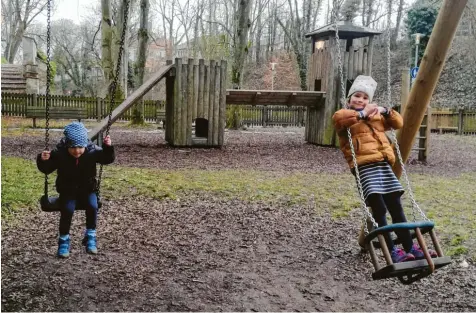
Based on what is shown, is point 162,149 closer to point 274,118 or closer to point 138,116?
point 138,116

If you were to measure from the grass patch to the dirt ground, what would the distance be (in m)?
0.44

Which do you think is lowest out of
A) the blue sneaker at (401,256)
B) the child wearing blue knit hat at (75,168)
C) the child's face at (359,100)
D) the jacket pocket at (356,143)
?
the blue sneaker at (401,256)

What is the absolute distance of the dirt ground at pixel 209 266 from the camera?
3699 mm

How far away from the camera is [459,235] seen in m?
5.45

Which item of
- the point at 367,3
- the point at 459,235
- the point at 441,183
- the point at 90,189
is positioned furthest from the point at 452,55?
the point at 90,189

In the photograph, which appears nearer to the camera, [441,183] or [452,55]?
[441,183]

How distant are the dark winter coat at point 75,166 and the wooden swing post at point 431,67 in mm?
2686

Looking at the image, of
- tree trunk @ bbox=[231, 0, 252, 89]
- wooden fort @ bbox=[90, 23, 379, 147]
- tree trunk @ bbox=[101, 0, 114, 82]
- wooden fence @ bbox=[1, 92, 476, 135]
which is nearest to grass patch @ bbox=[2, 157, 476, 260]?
wooden fort @ bbox=[90, 23, 379, 147]

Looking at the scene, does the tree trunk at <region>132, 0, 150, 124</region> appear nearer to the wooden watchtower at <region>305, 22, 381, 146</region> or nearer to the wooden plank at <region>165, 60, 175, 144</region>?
the wooden plank at <region>165, 60, 175, 144</region>

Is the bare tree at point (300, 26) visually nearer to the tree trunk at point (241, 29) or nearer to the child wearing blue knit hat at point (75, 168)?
the tree trunk at point (241, 29)

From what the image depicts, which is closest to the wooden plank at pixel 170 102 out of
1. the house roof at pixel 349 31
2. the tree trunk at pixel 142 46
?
the house roof at pixel 349 31

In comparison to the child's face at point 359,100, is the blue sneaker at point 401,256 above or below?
below

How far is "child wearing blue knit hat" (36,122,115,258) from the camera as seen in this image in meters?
3.90

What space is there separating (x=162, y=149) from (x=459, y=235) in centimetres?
830
